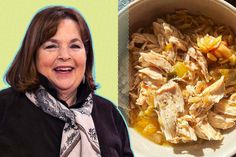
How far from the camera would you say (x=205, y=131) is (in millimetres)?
861

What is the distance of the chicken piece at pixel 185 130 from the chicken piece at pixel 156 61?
102 mm

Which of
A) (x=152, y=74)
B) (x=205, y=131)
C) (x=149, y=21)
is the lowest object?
(x=205, y=131)

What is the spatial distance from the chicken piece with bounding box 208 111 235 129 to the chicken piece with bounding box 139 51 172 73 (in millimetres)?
125

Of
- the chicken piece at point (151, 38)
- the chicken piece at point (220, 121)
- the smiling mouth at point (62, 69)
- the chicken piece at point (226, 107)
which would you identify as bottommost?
the chicken piece at point (220, 121)

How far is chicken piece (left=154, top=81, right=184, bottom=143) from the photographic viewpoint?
86 centimetres

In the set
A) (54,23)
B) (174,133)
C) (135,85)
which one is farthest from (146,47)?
(54,23)

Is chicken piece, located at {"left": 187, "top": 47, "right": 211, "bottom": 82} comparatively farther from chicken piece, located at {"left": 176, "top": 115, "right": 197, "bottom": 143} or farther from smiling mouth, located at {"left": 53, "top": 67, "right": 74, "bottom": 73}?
smiling mouth, located at {"left": 53, "top": 67, "right": 74, "bottom": 73}

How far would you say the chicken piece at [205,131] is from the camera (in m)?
0.86

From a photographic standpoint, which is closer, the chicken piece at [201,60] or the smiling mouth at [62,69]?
the smiling mouth at [62,69]

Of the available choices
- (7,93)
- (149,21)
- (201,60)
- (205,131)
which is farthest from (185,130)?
(7,93)

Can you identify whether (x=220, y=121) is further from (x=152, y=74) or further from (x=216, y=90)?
(x=152, y=74)

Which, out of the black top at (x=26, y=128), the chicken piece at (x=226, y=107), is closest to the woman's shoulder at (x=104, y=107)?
the black top at (x=26, y=128)

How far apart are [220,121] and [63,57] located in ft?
1.24

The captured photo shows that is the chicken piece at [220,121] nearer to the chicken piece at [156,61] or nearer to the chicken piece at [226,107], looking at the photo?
the chicken piece at [226,107]
